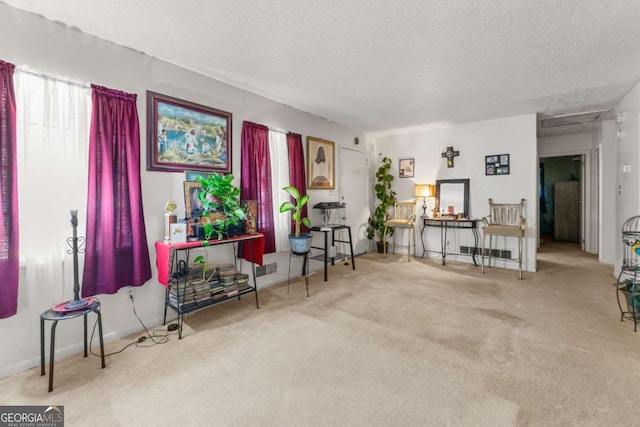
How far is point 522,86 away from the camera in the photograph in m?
3.40

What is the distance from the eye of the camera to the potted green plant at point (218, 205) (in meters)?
2.69

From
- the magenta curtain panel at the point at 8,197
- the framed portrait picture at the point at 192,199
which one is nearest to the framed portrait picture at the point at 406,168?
the framed portrait picture at the point at 192,199

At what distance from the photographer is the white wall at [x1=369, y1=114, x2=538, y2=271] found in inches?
178

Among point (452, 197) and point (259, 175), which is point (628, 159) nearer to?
point (452, 197)

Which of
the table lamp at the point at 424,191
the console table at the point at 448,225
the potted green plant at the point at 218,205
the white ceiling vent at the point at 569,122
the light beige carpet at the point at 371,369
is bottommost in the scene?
the light beige carpet at the point at 371,369

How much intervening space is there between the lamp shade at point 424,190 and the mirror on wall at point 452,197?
245mm

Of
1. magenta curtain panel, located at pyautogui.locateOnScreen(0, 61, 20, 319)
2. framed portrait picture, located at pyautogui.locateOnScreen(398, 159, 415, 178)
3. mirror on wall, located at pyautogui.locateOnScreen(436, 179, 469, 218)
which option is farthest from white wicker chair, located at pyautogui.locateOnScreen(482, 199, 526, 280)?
magenta curtain panel, located at pyautogui.locateOnScreen(0, 61, 20, 319)

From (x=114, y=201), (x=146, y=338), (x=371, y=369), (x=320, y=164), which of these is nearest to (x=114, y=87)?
(x=114, y=201)

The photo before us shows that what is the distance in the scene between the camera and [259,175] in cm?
358

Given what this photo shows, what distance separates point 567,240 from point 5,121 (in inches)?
391

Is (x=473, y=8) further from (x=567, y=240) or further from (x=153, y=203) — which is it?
(x=567, y=240)

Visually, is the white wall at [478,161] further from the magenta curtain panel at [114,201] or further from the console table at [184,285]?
the magenta curtain panel at [114,201]

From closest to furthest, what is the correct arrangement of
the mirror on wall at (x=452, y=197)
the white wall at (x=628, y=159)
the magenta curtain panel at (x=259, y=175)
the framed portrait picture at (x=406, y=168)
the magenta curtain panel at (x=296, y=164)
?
the white wall at (x=628, y=159) < the magenta curtain panel at (x=259, y=175) < the magenta curtain panel at (x=296, y=164) < the mirror on wall at (x=452, y=197) < the framed portrait picture at (x=406, y=168)

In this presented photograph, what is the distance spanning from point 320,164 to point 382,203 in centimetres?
182
